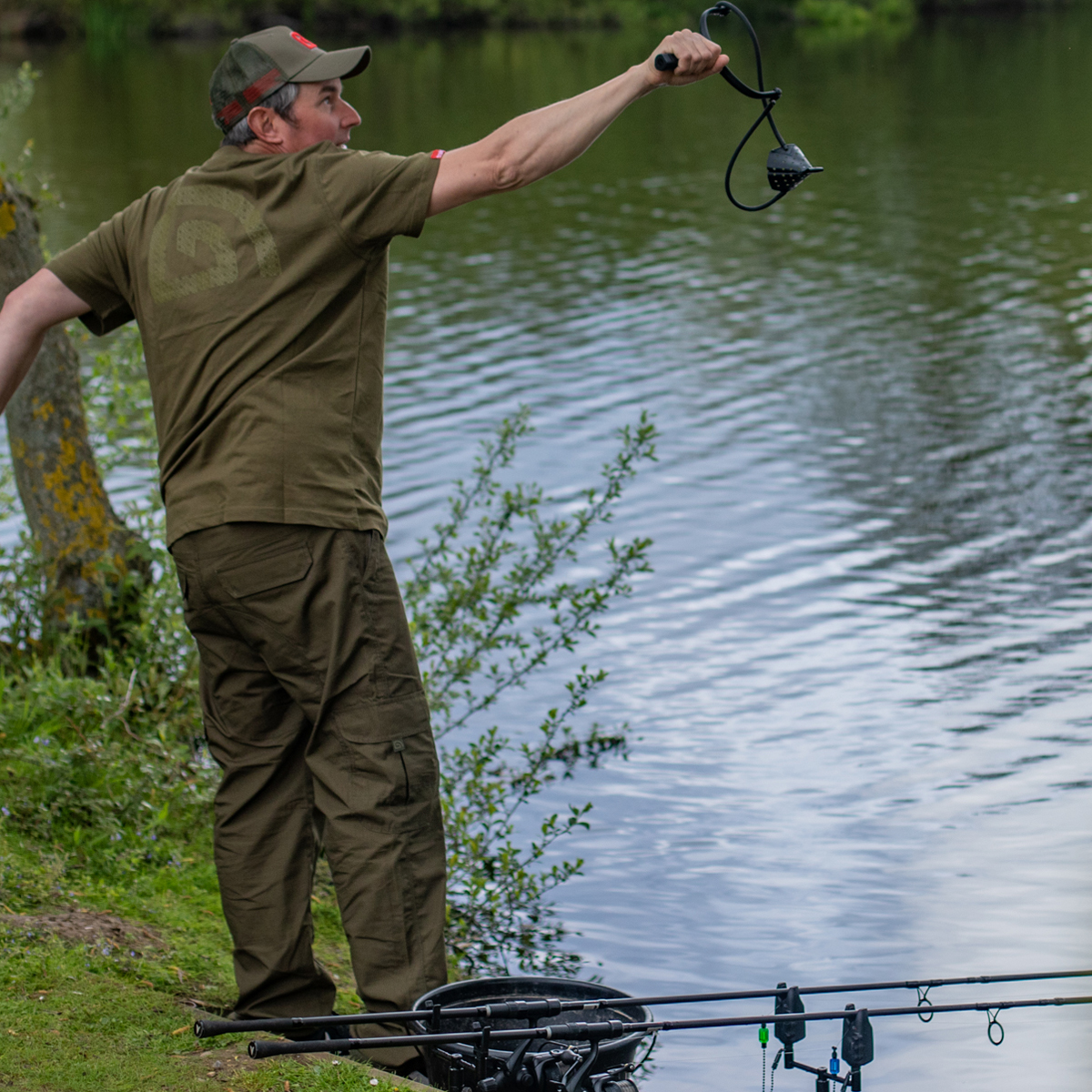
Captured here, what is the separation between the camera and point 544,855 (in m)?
5.84

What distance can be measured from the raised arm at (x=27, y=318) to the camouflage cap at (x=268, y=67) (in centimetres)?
53

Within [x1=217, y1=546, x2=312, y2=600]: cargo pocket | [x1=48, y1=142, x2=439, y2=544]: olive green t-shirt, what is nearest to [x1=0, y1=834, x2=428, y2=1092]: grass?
[x1=217, y1=546, x2=312, y2=600]: cargo pocket

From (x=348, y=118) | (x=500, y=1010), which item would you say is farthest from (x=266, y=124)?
(x=500, y=1010)

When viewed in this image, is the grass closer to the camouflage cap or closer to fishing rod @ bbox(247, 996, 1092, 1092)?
fishing rod @ bbox(247, 996, 1092, 1092)

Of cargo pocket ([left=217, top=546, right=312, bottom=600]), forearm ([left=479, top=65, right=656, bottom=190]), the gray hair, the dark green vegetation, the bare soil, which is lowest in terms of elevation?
the bare soil

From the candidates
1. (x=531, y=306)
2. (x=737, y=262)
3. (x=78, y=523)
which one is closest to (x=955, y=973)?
(x=78, y=523)

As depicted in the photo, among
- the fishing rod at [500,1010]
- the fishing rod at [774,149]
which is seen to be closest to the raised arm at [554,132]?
the fishing rod at [774,149]

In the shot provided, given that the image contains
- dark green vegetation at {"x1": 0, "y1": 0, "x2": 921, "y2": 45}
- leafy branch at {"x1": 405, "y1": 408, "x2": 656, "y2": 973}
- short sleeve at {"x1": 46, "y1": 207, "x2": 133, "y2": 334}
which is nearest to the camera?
short sleeve at {"x1": 46, "y1": 207, "x2": 133, "y2": 334}

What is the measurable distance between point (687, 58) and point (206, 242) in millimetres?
1054

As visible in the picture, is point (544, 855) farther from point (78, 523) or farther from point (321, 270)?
point (321, 270)

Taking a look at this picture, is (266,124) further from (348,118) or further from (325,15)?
(325,15)

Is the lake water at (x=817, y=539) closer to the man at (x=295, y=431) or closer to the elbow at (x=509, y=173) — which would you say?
the man at (x=295, y=431)

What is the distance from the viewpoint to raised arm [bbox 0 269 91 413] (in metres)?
3.39

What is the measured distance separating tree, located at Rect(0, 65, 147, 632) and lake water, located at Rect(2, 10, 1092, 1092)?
187 cm
